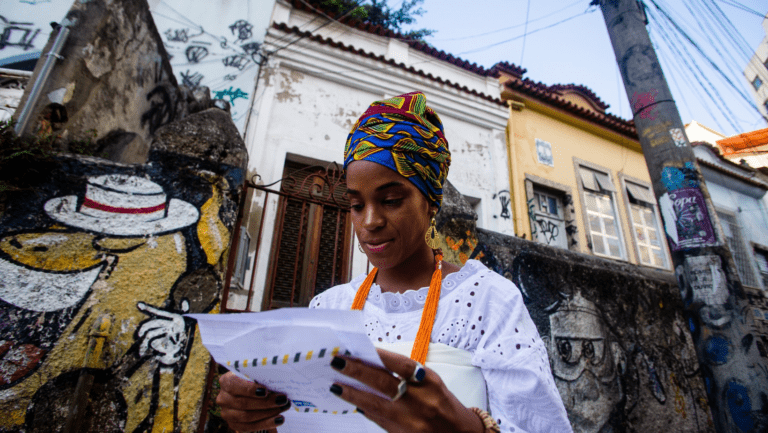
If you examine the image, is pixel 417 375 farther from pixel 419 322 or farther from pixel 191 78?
pixel 191 78

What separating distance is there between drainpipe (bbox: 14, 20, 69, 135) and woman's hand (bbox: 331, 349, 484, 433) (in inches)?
112

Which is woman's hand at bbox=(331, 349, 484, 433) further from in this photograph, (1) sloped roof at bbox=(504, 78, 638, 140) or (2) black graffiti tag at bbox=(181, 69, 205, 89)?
(1) sloped roof at bbox=(504, 78, 638, 140)

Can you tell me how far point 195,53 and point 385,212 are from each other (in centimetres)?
665

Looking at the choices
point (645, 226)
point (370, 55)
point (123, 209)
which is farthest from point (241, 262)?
point (645, 226)

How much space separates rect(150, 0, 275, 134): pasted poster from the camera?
588cm

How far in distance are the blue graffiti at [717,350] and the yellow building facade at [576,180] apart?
4.18m

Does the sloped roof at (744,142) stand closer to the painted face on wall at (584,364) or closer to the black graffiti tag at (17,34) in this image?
the painted face on wall at (584,364)

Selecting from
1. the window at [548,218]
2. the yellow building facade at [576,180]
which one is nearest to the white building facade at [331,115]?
the yellow building facade at [576,180]

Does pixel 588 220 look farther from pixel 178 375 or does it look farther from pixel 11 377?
pixel 11 377

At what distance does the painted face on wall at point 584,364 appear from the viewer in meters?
3.22

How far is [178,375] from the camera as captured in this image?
202cm

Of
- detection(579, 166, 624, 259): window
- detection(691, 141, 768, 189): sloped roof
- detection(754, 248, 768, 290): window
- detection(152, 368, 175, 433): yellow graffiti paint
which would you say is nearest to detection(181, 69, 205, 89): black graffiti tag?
detection(152, 368, 175, 433): yellow graffiti paint

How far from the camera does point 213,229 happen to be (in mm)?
2393

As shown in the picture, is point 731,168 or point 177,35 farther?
point 731,168
